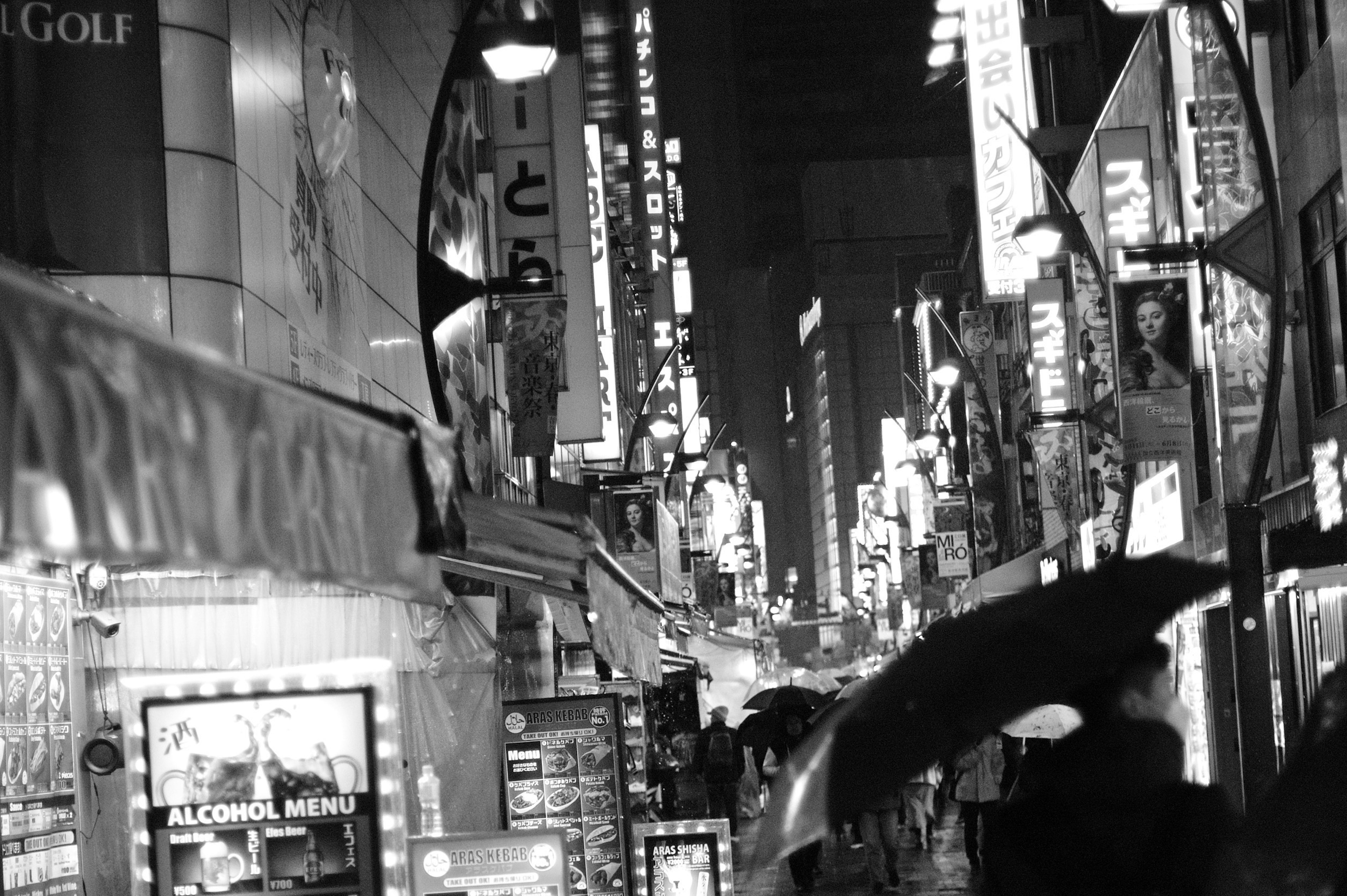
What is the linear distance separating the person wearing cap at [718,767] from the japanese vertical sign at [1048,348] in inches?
338

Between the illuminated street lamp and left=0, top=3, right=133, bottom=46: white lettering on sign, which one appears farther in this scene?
the illuminated street lamp

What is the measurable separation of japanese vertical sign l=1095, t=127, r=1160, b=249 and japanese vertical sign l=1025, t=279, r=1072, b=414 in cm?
324

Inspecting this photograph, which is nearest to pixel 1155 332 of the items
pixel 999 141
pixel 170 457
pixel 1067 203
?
pixel 1067 203

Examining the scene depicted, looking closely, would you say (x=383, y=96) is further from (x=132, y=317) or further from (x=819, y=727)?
(x=819, y=727)

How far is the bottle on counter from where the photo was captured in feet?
42.8

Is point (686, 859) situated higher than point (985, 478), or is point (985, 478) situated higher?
point (985, 478)

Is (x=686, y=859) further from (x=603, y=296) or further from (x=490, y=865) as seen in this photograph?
(x=603, y=296)

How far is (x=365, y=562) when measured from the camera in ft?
16.0

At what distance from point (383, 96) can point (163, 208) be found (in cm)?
603

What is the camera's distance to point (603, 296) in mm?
29219

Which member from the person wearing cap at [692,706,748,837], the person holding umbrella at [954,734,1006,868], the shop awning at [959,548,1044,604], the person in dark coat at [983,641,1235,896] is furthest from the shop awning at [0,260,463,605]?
the shop awning at [959,548,1044,604]

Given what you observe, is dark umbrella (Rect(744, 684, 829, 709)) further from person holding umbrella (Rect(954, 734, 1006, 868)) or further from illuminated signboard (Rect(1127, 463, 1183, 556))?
illuminated signboard (Rect(1127, 463, 1183, 556))

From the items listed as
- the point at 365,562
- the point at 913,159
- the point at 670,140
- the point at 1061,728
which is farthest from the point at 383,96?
the point at 913,159

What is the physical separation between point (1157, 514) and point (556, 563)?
21245mm
